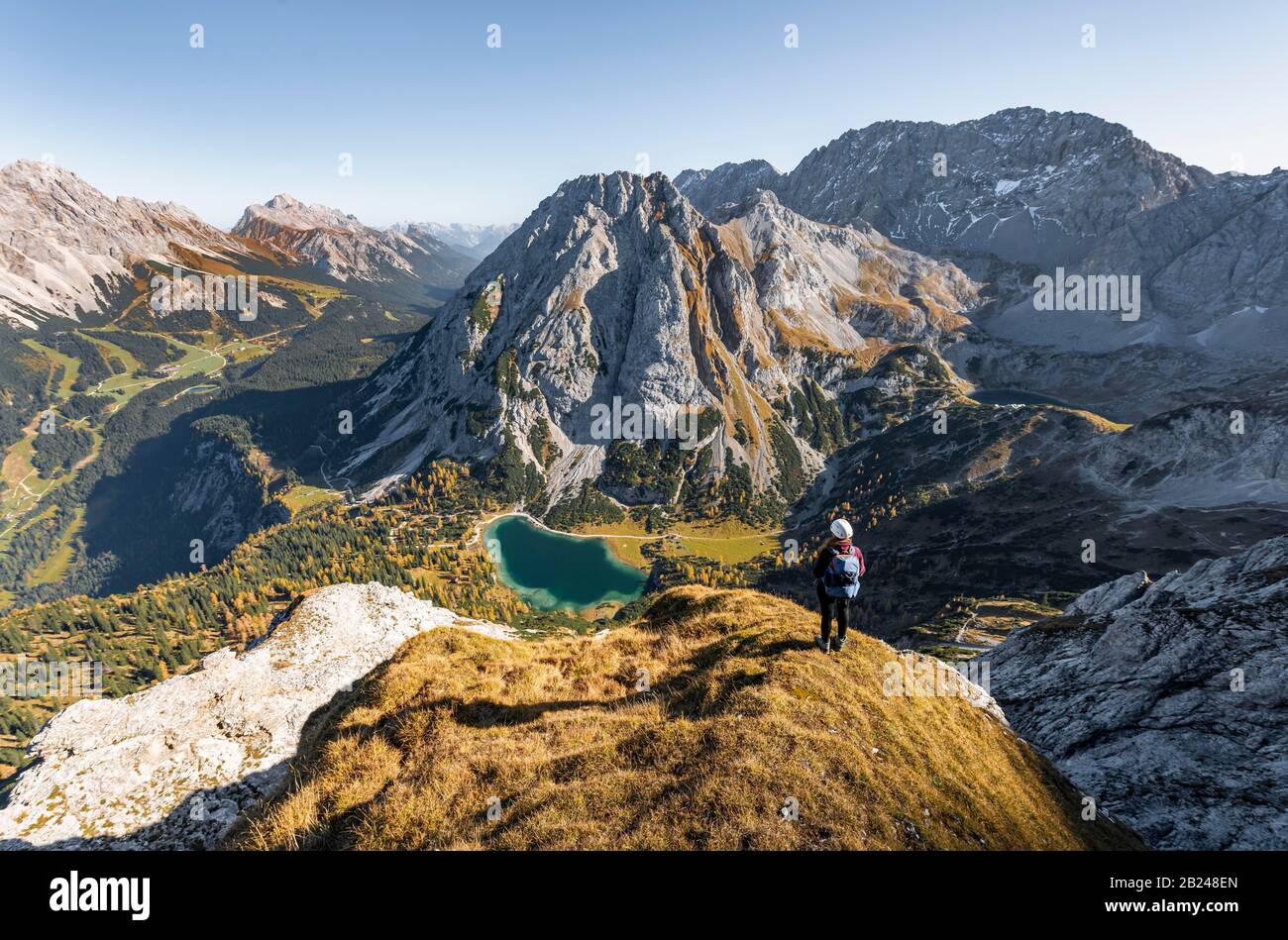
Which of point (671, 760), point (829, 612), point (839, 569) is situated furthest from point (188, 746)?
point (839, 569)

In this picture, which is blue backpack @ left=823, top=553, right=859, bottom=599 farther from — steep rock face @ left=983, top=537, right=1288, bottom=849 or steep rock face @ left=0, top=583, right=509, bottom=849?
steep rock face @ left=0, top=583, right=509, bottom=849

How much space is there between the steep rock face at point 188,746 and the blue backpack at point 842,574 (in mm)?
23268

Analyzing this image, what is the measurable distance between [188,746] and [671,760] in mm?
29282

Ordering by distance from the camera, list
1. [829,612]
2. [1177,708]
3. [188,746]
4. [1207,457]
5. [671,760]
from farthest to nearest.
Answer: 1. [1207,457]
2. [188,746]
3. [1177,708]
4. [829,612]
5. [671,760]

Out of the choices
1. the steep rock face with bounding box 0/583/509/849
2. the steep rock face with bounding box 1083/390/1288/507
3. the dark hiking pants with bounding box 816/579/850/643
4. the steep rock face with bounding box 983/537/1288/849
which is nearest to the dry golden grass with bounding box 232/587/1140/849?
the dark hiking pants with bounding box 816/579/850/643

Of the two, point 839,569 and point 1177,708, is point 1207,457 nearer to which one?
point 1177,708

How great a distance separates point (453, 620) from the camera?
44.3 meters

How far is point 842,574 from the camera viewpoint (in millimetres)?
17625
